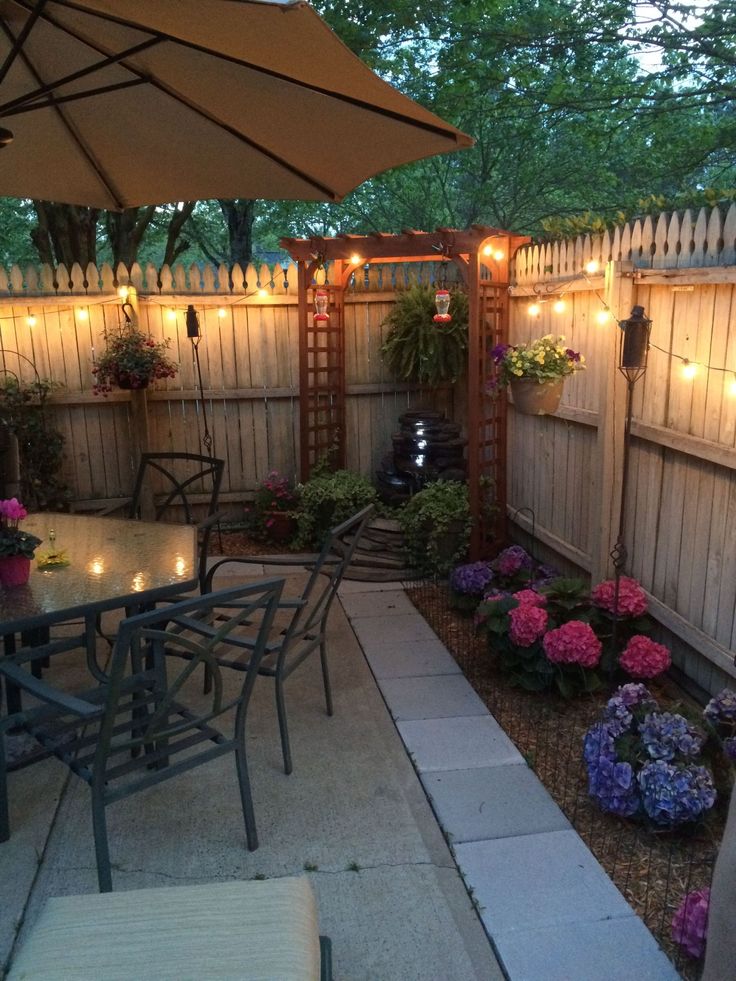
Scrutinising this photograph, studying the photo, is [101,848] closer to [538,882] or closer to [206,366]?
[538,882]

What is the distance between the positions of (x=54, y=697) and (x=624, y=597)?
8.23 feet

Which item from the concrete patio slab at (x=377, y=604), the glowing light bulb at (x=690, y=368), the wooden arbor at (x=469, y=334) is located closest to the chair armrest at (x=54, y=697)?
the concrete patio slab at (x=377, y=604)

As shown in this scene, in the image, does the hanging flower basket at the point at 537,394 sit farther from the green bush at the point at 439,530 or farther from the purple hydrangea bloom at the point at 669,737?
the purple hydrangea bloom at the point at 669,737

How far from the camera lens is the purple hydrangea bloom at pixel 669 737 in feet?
8.65

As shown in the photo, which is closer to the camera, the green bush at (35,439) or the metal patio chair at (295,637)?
the metal patio chair at (295,637)

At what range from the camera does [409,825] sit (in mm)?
2652

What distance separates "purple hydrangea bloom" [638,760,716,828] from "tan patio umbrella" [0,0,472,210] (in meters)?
2.19

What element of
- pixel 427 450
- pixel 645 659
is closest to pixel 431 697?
pixel 645 659

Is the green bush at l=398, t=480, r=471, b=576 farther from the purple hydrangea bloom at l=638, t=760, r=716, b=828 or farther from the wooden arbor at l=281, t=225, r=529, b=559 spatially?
the purple hydrangea bloom at l=638, t=760, r=716, b=828

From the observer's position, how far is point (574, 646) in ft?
11.2

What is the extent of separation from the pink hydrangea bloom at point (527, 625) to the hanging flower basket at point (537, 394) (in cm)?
120

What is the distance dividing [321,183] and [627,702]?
2.36 meters

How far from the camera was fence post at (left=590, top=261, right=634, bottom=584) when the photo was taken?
373 centimetres

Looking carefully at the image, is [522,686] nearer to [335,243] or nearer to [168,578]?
[168,578]
